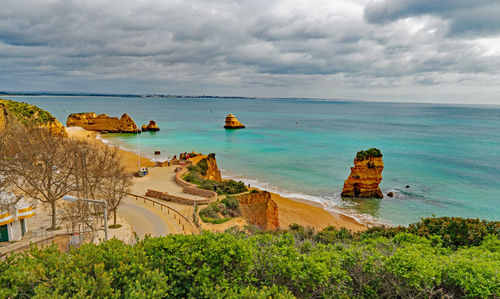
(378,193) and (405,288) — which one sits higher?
(405,288)

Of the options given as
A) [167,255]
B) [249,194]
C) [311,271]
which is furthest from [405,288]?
[249,194]

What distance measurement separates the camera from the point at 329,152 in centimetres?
7088

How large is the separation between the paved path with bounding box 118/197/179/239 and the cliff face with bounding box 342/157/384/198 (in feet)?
89.0

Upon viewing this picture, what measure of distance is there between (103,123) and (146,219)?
103967mm

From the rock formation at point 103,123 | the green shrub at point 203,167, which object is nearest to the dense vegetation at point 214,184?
the green shrub at point 203,167

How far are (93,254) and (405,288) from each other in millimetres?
8292

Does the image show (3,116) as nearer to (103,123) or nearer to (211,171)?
(211,171)

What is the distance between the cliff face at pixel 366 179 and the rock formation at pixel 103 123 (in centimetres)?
9144

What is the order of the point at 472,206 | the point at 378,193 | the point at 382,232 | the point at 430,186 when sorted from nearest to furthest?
the point at 382,232
the point at 472,206
the point at 378,193
the point at 430,186

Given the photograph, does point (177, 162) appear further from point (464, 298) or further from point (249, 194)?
point (464, 298)

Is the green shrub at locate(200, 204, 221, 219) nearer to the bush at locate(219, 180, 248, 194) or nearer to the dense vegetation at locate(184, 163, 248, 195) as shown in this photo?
the dense vegetation at locate(184, 163, 248, 195)

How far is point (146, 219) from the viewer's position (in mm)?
22438

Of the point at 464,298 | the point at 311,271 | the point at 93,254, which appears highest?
the point at 93,254

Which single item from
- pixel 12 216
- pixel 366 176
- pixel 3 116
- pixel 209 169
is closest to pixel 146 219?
pixel 12 216
